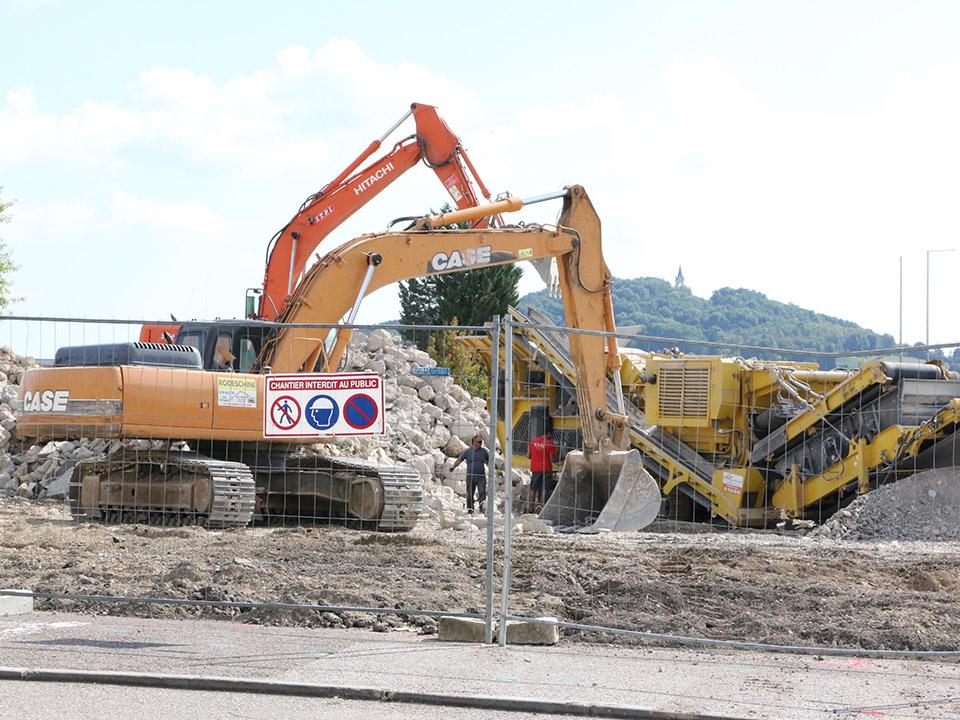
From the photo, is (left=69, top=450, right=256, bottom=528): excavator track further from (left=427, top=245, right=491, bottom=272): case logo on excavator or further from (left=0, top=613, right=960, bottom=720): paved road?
(left=0, top=613, right=960, bottom=720): paved road

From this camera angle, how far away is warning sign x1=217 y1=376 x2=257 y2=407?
1488 cm

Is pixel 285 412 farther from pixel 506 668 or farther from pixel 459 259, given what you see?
pixel 459 259

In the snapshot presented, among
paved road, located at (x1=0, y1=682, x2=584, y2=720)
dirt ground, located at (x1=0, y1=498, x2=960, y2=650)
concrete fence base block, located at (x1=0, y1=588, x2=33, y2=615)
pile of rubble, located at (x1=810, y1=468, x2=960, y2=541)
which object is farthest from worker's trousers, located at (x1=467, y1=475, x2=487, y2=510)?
paved road, located at (x1=0, y1=682, x2=584, y2=720)

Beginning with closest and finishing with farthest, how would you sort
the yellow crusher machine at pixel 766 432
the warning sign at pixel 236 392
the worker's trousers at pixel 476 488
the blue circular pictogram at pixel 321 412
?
the blue circular pictogram at pixel 321 412 < the warning sign at pixel 236 392 < the yellow crusher machine at pixel 766 432 < the worker's trousers at pixel 476 488

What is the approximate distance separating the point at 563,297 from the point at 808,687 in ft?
41.4

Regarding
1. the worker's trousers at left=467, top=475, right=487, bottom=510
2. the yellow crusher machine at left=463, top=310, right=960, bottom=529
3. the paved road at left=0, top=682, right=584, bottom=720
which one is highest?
the yellow crusher machine at left=463, top=310, right=960, bottom=529

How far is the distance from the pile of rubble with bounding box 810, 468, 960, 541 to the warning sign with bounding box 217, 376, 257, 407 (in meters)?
6.83

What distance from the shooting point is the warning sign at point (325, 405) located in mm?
8922

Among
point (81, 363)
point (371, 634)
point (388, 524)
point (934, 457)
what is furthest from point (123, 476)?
point (934, 457)

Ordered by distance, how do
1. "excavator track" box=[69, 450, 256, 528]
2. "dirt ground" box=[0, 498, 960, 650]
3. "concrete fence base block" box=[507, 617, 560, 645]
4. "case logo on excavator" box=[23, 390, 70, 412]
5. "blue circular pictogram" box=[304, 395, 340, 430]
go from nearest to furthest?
"concrete fence base block" box=[507, 617, 560, 645]
"dirt ground" box=[0, 498, 960, 650]
"blue circular pictogram" box=[304, 395, 340, 430]
"case logo on excavator" box=[23, 390, 70, 412]
"excavator track" box=[69, 450, 256, 528]

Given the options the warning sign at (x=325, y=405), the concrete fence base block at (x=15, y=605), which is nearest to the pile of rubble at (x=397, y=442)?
the concrete fence base block at (x=15, y=605)

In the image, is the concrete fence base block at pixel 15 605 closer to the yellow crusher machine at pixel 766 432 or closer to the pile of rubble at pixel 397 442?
the pile of rubble at pixel 397 442

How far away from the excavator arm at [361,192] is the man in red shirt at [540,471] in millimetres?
3456

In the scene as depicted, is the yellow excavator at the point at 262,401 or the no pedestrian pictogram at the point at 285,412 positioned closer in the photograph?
the no pedestrian pictogram at the point at 285,412
